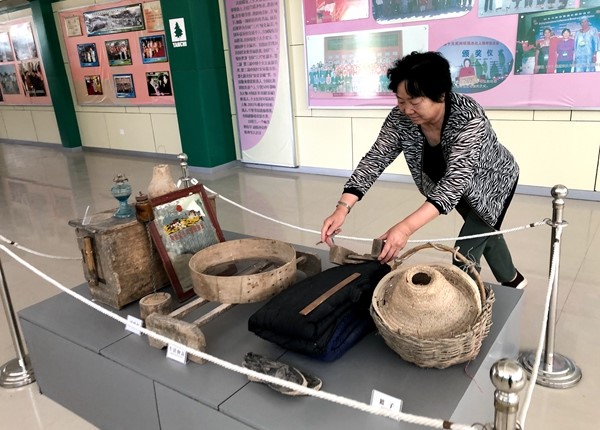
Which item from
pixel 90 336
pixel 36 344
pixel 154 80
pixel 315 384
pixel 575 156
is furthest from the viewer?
pixel 154 80

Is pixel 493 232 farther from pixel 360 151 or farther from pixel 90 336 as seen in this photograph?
pixel 360 151

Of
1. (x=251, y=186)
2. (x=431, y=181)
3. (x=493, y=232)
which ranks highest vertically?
(x=431, y=181)

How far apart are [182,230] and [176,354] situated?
58 centimetres

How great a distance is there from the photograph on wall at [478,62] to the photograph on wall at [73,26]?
19.7ft

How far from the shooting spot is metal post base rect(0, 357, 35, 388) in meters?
2.34

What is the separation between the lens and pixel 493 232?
212 centimetres

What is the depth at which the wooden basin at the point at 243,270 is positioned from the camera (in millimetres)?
1706

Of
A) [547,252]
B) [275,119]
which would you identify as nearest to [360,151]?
[275,119]

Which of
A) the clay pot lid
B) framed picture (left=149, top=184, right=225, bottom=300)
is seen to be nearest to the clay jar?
framed picture (left=149, top=184, right=225, bottom=300)

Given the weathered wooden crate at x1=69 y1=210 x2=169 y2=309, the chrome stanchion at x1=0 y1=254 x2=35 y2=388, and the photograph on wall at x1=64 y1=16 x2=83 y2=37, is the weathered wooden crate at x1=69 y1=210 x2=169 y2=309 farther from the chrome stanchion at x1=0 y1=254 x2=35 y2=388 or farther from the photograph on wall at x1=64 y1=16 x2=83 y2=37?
the photograph on wall at x1=64 y1=16 x2=83 y2=37

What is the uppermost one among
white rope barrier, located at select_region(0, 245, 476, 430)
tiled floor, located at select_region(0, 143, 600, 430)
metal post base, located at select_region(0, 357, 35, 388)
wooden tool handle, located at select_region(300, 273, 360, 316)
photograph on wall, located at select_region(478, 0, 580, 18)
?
photograph on wall, located at select_region(478, 0, 580, 18)

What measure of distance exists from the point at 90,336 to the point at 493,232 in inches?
63.6

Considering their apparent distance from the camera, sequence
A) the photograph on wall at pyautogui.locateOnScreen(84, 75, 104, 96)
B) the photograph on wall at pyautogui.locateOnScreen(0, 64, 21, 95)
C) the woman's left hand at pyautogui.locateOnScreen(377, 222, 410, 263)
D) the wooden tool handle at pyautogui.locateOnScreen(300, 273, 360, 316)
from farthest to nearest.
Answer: the photograph on wall at pyautogui.locateOnScreen(0, 64, 21, 95) → the photograph on wall at pyautogui.locateOnScreen(84, 75, 104, 96) → the woman's left hand at pyautogui.locateOnScreen(377, 222, 410, 263) → the wooden tool handle at pyautogui.locateOnScreen(300, 273, 360, 316)

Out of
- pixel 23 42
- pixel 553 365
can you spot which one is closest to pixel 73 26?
pixel 23 42
